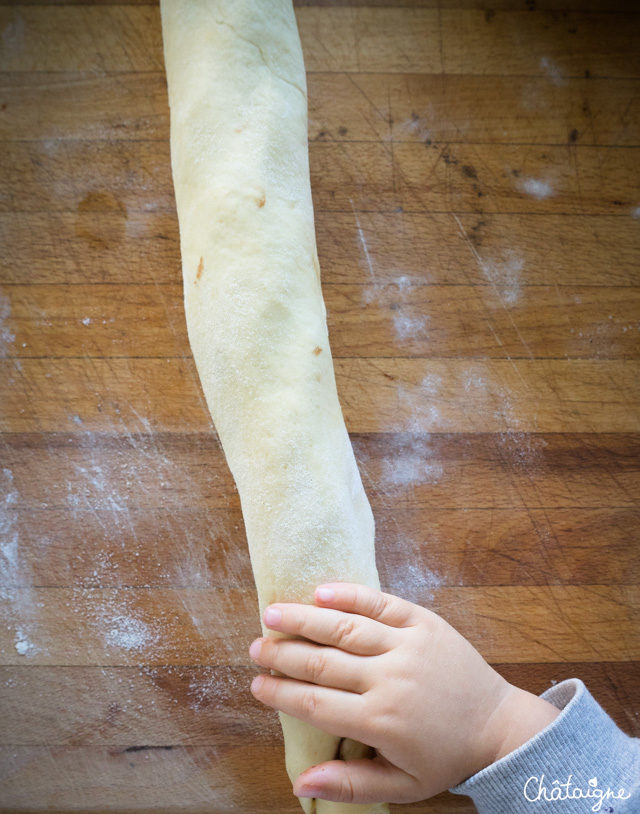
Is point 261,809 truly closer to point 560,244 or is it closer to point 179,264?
point 179,264

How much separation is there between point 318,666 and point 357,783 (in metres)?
0.16

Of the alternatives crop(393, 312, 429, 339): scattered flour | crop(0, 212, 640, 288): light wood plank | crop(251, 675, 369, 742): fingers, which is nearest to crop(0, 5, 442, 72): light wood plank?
crop(0, 212, 640, 288): light wood plank

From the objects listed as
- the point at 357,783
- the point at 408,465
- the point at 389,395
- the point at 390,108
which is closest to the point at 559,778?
the point at 357,783

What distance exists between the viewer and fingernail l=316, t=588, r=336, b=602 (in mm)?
865

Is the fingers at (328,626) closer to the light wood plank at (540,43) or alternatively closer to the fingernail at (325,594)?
the fingernail at (325,594)

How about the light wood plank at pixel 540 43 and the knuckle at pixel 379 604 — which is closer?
the knuckle at pixel 379 604

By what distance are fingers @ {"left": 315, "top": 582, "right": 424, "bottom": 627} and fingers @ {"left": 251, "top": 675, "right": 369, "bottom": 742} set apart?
0.35ft

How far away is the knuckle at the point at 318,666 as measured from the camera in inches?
34.1

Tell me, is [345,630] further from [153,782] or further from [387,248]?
[387,248]

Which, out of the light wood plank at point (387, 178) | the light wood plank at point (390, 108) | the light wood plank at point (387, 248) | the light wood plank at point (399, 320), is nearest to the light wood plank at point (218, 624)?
the light wood plank at point (399, 320)

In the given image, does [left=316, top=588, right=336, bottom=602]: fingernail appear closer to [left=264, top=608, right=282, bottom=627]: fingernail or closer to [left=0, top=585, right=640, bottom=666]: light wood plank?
[left=264, top=608, right=282, bottom=627]: fingernail

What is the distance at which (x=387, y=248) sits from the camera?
4.11ft

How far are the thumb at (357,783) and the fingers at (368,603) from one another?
7.6 inches

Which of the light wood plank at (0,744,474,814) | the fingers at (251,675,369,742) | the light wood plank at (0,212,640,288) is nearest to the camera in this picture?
the fingers at (251,675,369,742)
